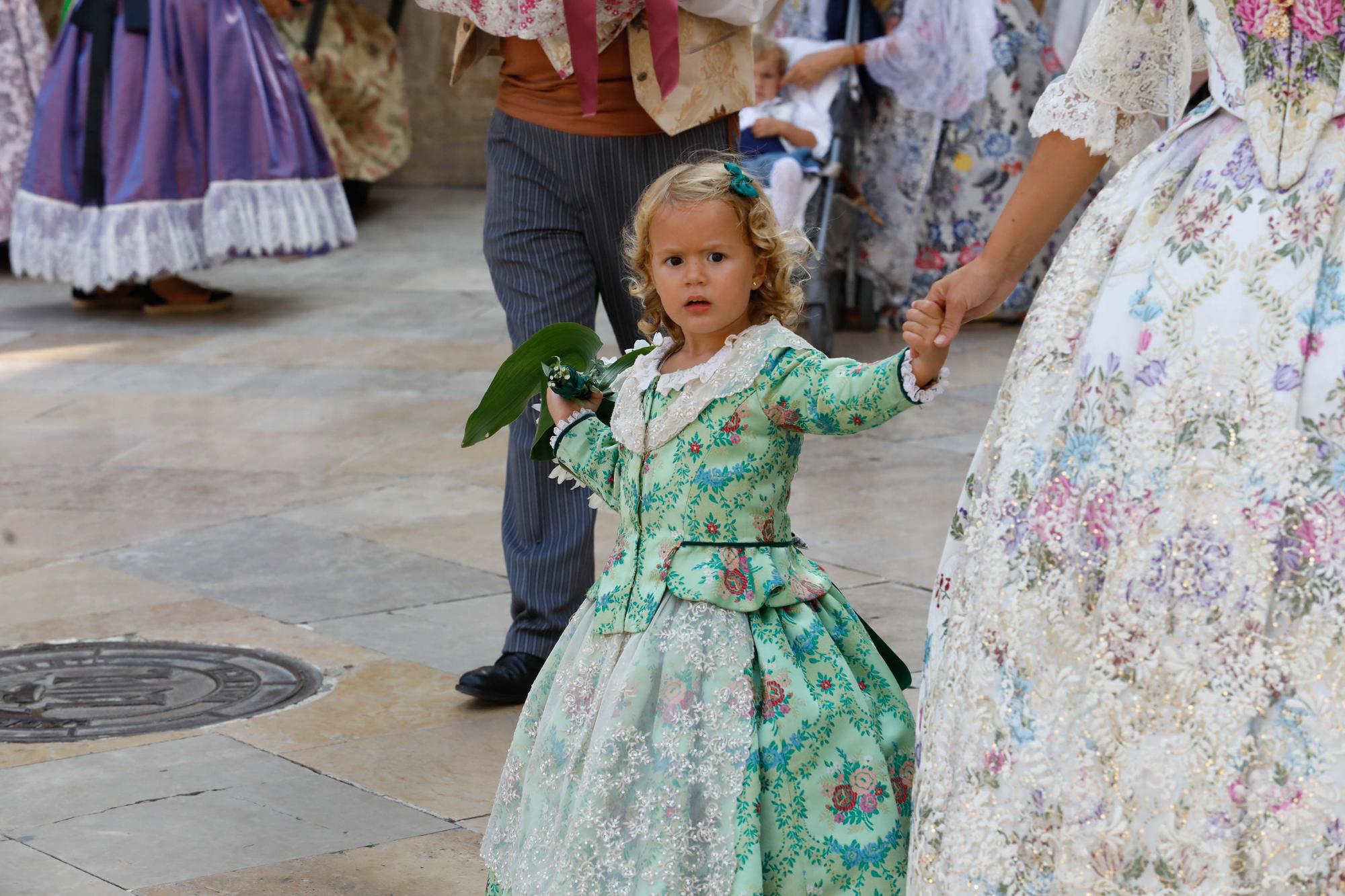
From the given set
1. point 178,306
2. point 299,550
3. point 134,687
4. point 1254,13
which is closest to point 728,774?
point 1254,13

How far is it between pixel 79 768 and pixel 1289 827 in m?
2.29

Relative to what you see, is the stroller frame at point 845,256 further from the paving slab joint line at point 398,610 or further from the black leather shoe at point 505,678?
the black leather shoe at point 505,678

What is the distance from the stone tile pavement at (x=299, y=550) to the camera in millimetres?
3146

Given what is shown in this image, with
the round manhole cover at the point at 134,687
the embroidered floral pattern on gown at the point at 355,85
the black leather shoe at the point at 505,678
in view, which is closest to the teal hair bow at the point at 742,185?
the black leather shoe at the point at 505,678

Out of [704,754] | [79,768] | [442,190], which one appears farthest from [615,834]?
[442,190]

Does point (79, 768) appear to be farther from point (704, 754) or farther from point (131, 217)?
point (131, 217)

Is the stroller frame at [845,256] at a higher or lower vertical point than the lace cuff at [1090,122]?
lower

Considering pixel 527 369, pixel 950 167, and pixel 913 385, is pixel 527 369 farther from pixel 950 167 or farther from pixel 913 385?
pixel 950 167

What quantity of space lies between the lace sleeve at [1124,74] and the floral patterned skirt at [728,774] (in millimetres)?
756

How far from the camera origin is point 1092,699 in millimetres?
2039

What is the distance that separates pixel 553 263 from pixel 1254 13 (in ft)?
5.81

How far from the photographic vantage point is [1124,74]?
2289 millimetres

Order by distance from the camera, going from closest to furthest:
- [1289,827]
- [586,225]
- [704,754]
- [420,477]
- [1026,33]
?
[1289,827] → [704,754] → [586,225] → [420,477] → [1026,33]

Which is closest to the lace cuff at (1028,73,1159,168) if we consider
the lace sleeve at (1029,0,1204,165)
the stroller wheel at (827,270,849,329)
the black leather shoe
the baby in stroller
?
the lace sleeve at (1029,0,1204,165)
